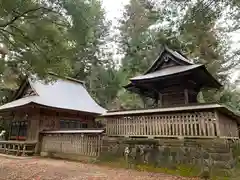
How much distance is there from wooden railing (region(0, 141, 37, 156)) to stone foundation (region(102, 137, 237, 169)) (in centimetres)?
674

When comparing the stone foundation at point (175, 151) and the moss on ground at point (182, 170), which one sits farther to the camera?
the stone foundation at point (175, 151)

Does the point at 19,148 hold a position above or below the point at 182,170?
above

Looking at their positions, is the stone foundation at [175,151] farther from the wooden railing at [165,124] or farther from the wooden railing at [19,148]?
the wooden railing at [19,148]

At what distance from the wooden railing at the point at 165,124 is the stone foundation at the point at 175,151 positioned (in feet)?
→ 0.90

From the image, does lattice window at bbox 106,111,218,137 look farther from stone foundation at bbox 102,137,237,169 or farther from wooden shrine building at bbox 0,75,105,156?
wooden shrine building at bbox 0,75,105,156

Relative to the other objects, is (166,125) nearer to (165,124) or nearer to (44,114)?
(165,124)

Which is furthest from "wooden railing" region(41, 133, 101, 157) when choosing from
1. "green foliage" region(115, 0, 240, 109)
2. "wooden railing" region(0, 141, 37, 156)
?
"green foliage" region(115, 0, 240, 109)

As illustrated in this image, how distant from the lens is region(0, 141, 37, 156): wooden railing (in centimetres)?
1356

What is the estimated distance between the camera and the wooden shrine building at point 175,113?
23.8ft

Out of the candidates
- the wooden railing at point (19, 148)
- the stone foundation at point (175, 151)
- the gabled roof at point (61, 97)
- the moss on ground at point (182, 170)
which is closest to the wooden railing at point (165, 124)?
the stone foundation at point (175, 151)

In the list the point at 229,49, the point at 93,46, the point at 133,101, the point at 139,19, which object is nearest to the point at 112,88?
the point at 133,101

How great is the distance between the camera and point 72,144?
37.9 ft

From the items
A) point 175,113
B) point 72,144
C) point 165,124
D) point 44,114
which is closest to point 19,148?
point 44,114

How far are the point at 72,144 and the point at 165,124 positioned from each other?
6.03 metres
